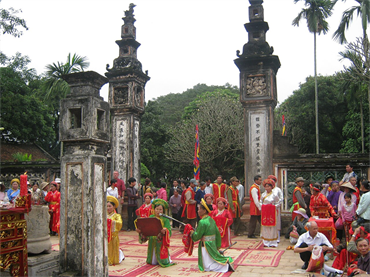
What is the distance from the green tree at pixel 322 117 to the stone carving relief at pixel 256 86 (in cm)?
→ 1628

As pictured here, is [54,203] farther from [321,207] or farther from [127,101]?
[321,207]

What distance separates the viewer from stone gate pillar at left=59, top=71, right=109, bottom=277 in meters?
5.48

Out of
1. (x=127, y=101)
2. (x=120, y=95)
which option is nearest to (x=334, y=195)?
(x=127, y=101)

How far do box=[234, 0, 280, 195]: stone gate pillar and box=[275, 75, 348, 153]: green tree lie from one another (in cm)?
1613

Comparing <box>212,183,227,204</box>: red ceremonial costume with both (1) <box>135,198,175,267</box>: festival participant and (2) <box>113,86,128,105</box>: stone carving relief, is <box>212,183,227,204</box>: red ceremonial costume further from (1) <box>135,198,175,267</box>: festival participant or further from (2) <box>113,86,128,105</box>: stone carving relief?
(2) <box>113,86,128,105</box>: stone carving relief

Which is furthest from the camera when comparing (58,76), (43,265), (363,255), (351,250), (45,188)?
(58,76)

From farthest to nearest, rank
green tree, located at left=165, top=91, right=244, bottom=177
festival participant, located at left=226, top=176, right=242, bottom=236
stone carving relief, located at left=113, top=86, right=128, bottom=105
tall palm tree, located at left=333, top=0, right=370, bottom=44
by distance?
green tree, located at left=165, top=91, right=244, bottom=177, tall palm tree, located at left=333, top=0, right=370, bottom=44, stone carving relief, located at left=113, top=86, right=128, bottom=105, festival participant, located at left=226, top=176, right=242, bottom=236

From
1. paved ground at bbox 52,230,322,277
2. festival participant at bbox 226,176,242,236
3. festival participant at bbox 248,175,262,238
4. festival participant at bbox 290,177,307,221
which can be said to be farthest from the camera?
festival participant at bbox 226,176,242,236

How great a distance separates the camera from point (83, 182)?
559 cm

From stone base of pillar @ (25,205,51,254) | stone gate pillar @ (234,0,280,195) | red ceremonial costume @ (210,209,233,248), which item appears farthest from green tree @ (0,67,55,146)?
stone base of pillar @ (25,205,51,254)

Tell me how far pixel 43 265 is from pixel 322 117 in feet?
78.6

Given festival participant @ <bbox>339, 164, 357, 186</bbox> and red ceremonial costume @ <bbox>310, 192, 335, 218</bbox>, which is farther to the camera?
festival participant @ <bbox>339, 164, 357, 186</bbox>

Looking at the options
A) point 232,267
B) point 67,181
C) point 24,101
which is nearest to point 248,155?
point 232,267

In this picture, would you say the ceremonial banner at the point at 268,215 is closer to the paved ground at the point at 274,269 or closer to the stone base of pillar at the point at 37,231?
the paved ground at the point at 274,269
